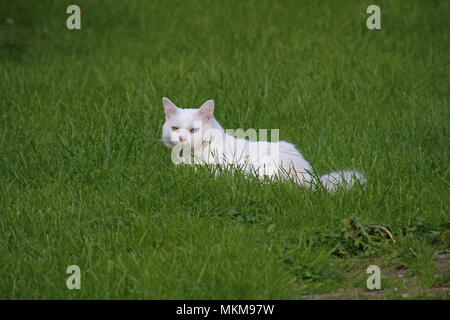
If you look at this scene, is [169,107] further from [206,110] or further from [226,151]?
[226,151]

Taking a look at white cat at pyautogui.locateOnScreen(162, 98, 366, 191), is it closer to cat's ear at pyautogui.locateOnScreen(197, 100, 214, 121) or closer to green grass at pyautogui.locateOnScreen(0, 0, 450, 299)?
cat's ear at pyautogui.locateOnScreen(197, 100, 214, 121)

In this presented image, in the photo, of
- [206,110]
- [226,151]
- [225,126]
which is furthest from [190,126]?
[225,126]

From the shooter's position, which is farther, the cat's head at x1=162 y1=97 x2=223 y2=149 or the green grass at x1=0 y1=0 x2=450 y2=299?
the cat's head at x1=162 y1=97 x2=223 y2=149

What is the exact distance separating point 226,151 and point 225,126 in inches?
40.7

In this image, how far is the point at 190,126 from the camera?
14.9 feet

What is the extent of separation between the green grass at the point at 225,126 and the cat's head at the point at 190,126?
0.87 feet

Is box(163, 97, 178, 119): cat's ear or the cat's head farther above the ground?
box(163, 97, 178, 119): cat's ear

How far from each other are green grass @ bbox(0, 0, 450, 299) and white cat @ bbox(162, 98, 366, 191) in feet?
0.63

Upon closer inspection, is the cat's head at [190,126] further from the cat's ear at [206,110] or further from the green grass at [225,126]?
the green grass at [225,126]

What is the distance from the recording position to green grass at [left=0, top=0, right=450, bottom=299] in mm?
3318

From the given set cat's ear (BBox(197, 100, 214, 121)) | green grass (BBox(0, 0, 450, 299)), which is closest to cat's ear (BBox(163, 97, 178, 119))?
cat's ear (BBox(197, 100, 214, 121))

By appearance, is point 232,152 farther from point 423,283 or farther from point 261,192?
point 423,283

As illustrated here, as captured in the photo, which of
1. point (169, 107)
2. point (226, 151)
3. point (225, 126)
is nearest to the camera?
point (226, 151)

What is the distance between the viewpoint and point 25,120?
5.75m
